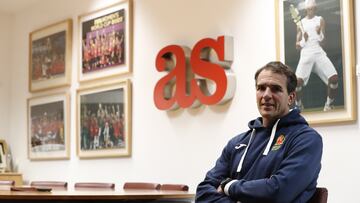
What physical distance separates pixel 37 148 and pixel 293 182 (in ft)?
18.0

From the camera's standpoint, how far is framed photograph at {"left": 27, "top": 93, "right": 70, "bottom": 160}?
7.20 m

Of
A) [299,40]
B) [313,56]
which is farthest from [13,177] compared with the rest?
[313,56]

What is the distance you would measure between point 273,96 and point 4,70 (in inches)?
245

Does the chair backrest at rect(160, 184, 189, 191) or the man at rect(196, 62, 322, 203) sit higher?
the man at rect(196, 62, 322, 203)

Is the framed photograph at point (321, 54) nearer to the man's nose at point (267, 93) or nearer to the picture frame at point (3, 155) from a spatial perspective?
the man's nose at point (267, 93)

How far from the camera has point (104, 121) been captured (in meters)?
6.51

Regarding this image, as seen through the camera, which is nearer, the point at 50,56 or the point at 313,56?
the point at 313,56

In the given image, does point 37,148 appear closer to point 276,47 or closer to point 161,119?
point 161,119

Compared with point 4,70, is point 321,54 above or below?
below

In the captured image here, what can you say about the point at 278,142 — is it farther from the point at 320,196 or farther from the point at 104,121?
the point at 104,121

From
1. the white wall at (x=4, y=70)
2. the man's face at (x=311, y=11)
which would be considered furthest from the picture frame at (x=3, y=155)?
the man's face at (x=311, y=11)

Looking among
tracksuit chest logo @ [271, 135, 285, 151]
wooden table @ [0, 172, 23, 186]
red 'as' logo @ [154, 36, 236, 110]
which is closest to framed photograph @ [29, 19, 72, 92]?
wooden table @ [0, 172, 23, 186]

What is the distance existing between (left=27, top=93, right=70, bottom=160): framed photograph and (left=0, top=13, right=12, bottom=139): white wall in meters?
0.71

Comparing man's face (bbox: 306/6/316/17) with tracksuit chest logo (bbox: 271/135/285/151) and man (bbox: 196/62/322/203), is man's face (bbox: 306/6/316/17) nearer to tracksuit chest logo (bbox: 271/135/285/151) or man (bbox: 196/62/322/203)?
man (bbox: 196/62/322/203)
